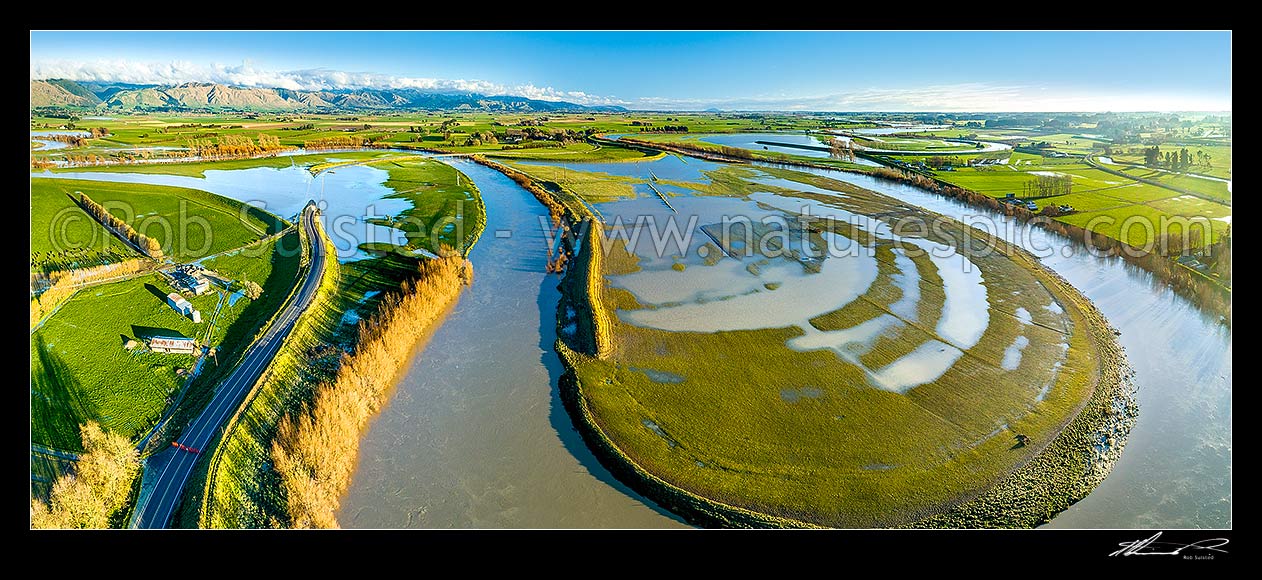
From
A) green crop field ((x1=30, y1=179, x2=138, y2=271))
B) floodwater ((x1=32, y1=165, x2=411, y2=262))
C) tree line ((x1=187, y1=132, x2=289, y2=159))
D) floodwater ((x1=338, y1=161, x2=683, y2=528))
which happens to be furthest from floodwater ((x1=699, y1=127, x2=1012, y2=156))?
green crop field ((x1=30, y1=179, x2=138, y2=271))

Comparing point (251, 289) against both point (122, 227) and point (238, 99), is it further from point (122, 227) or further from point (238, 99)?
point (238, 99)

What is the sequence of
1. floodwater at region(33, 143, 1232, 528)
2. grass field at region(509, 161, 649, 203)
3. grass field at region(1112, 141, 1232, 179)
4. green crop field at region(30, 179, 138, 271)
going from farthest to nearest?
1. grass field at region(509, 161, 649, 203)
2. green crop field at region(30, 179, 138, 271)
3. floodwater at region(33, 143, 1232, 528)
4. grass field at region(1112, 141, 1232, 179)

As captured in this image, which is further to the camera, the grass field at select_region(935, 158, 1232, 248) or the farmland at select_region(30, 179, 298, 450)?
the grass field at select_region(935, 158, 1232, 248)

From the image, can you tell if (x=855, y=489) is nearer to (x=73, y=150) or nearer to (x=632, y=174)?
(x=632, y=174)

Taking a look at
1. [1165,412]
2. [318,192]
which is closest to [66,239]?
[318,192]

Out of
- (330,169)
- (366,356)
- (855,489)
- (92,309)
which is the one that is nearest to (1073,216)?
(855,489)

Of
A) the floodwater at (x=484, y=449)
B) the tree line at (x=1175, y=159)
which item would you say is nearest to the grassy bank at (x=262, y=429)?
the floodwater at (x=484, y=449)

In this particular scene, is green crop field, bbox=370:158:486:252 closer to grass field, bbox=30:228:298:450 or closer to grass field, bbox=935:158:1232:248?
grass field, bbox=30:228:298:450

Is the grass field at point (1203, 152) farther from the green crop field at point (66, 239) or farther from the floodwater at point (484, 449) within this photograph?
the green crop field at point (66, 239)
